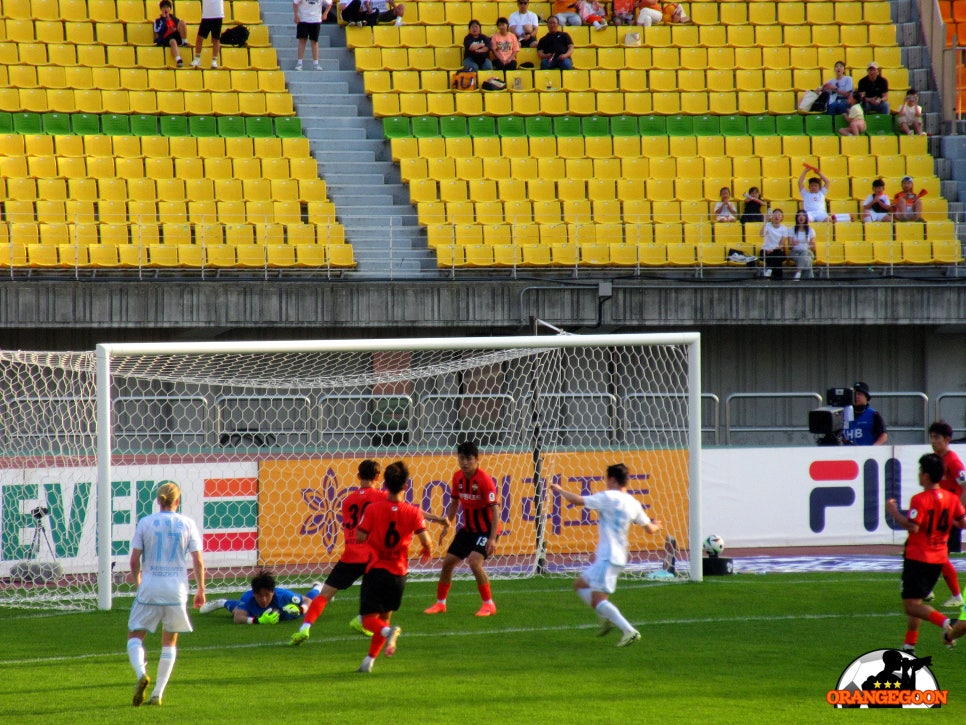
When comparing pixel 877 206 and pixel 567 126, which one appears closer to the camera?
pixel 877 206

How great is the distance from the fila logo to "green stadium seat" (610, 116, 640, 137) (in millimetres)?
8233

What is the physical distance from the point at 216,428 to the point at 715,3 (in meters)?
14.3

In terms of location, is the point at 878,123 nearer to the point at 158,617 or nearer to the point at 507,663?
the point at 507,663

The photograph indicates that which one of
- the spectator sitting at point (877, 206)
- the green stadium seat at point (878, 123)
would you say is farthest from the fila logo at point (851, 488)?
the green stadium seat at point (878, 123)

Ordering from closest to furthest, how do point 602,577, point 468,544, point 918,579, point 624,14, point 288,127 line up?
1. point 918,579
2. point 602,577
3. point 468,544
4. point 288,127
5. point 624,14

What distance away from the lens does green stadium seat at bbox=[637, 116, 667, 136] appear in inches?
879

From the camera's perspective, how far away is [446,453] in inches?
591

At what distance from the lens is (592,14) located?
24.0 meters

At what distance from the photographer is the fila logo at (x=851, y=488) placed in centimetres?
1608

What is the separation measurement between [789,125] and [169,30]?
35.2 feet

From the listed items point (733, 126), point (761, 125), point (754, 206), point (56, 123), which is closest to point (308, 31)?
point (56, 123)

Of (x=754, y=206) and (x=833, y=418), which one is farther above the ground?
(x=754, y=206)

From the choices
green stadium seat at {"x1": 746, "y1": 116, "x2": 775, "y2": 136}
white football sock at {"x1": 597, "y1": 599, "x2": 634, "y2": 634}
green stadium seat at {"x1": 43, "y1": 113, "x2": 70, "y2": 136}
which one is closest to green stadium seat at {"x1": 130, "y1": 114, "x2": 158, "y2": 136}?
green stadium seat at {"x1": 43, "y1": 113, "x2": 70, "y2": 136}

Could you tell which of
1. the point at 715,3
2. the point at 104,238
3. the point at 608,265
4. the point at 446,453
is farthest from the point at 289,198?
the point at 715,3
